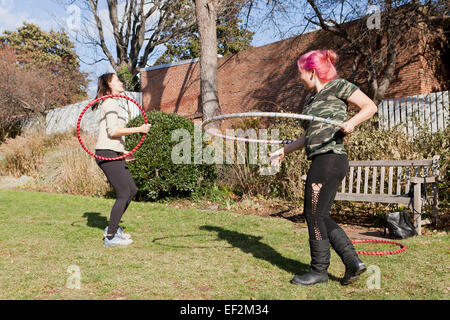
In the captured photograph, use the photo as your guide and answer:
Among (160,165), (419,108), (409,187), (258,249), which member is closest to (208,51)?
(160,165)

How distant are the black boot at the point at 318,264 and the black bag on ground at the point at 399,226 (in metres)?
2.36

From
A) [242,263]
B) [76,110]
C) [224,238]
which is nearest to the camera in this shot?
[242,263]

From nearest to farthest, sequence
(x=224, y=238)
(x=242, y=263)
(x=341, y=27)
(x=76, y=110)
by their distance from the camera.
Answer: (x=242, y=263), (x=224, y=238), (x=341, y=27), (x=76, y=110)

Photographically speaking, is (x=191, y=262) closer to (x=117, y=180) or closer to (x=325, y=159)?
(x=117, y=180)

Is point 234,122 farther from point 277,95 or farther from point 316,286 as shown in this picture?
point 316,286

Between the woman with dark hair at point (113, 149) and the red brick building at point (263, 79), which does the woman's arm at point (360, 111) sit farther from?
the red brick building at point (263, 79)

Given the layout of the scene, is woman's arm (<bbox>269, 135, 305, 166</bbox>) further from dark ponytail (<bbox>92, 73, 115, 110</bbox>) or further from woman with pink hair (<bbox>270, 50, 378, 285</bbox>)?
dark ponytail (<bbox>92, 73, 115, 110</bbox>)

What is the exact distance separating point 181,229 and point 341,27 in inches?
355

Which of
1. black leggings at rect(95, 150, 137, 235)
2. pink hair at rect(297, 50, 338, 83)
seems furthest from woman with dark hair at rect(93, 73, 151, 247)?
pink hair at rect(297, 50, 338, 83)

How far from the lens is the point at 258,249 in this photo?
464 centimetres

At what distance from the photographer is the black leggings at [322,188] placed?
3.18m

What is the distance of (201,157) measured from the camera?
881cm

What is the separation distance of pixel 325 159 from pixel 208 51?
8.78 m

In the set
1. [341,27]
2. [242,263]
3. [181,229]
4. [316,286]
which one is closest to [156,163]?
[181,229]
